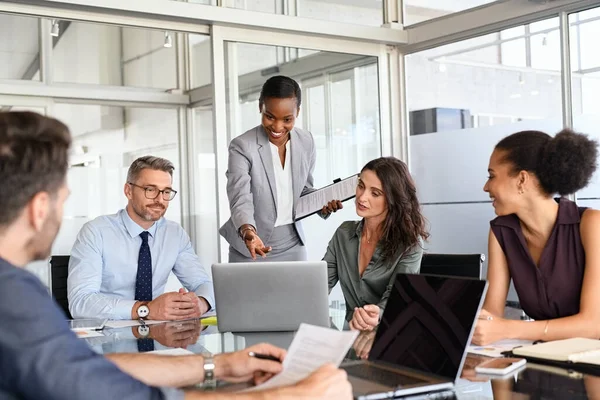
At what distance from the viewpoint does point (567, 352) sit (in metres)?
1.86

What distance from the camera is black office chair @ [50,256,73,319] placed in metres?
3.33

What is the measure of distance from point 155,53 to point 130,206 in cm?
519

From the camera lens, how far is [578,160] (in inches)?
94.3

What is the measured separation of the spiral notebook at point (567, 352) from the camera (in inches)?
70.1

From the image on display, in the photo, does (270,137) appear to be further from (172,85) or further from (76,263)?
(172,85)

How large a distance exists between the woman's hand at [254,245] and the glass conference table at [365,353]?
413 mm

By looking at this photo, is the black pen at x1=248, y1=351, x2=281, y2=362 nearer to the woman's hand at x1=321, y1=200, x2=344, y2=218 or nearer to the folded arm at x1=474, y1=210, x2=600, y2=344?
the folded arm at x1=474, y1=210, x2=600, y2=344

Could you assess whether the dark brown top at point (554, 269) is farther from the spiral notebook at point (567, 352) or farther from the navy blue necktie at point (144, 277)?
the navy blue necktie at point (144, 277)

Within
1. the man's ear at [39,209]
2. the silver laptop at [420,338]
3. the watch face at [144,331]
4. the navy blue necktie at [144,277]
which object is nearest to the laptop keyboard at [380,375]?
the silver laptop at [420,338]

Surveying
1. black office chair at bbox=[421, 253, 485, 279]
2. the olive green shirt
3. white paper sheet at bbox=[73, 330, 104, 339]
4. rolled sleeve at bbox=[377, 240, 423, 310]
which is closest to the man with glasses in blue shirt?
white paper sheet at bbox=[73, 330, 104, 339]

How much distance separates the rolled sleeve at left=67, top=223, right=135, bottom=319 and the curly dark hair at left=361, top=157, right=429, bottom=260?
3.59ft

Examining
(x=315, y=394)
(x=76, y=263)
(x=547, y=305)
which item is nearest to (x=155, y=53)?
(x=76, y=263)

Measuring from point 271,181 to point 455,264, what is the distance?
4.23 feet

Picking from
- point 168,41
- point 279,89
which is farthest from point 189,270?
point 168,41
